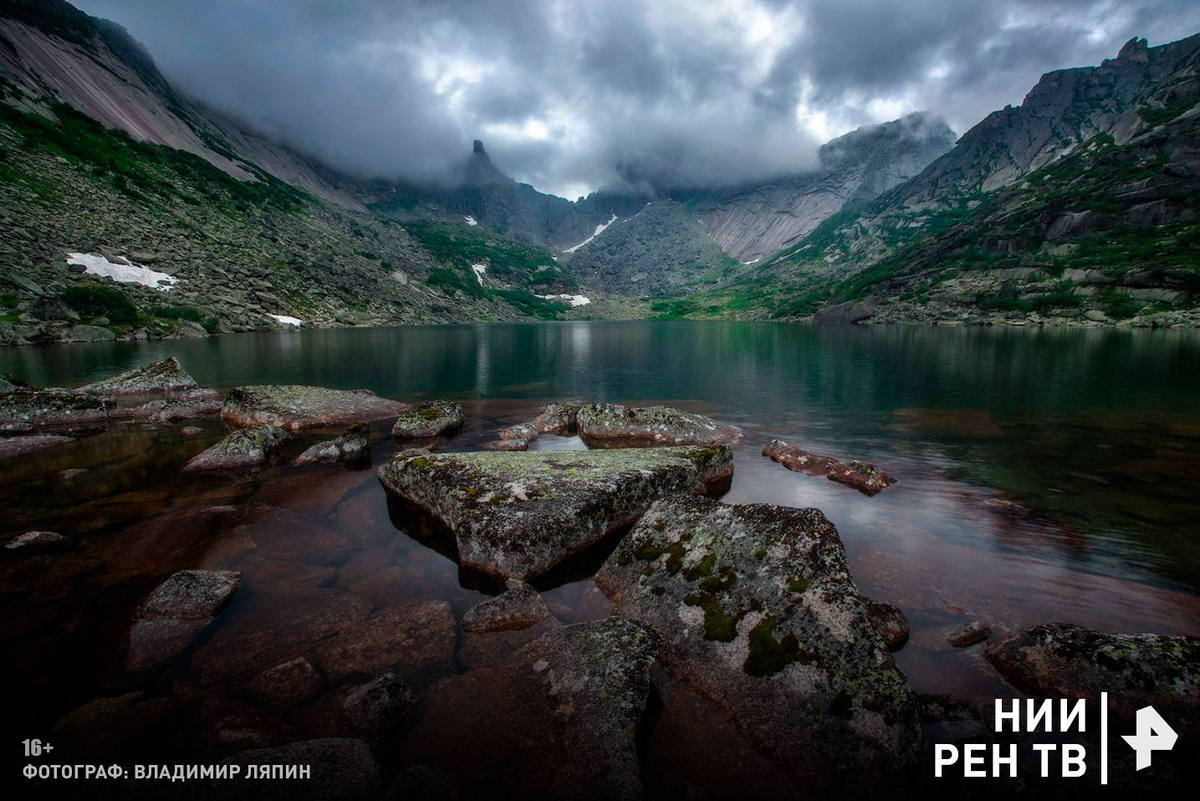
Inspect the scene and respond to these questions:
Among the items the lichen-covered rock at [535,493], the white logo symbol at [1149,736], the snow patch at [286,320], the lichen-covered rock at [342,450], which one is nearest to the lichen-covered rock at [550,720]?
the lichen-covered rock at [535,493]

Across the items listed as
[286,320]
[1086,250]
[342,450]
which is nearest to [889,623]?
[342,450]

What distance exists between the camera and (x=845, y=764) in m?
4.94

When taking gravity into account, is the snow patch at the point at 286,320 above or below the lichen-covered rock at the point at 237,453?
above

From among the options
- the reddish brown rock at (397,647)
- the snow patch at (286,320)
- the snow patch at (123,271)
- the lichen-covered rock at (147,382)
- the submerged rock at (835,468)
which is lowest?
the reddish brown rock at (397,647)

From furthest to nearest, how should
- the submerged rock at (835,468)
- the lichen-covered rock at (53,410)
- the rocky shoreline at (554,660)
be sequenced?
the lichen-covered rock at (53,410), the submerged rock at (835,468), the rocky shoreline at (554,660)

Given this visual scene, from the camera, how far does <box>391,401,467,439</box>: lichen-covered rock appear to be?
2056 centimetres

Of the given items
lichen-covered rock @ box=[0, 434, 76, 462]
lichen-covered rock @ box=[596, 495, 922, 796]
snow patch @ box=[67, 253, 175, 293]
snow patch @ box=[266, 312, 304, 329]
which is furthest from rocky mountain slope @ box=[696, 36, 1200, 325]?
snow patch @ box=[67, 253, 175, 293]

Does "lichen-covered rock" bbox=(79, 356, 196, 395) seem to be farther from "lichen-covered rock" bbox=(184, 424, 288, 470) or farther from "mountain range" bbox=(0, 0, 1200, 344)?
"mountain range" bbox=(0, 0, 1200, 344)

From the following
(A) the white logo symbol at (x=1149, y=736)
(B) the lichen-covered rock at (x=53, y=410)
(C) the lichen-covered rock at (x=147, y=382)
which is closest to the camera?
(A) the white logo symbol at (x=1149, y=736)

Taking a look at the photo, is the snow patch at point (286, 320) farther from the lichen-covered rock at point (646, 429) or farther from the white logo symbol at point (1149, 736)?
the white logo symbol at point (1149, 736)

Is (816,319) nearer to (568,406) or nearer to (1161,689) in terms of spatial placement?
(568,406)

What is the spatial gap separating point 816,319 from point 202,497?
632 feet

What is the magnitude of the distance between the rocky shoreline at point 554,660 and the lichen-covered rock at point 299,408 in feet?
39.1

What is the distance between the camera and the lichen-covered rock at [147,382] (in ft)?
92.0
